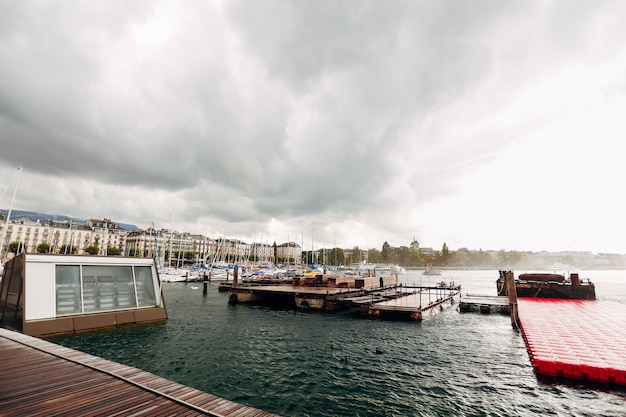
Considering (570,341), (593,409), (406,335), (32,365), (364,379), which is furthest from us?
(406,335)

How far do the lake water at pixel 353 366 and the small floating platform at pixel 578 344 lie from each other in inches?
29.2

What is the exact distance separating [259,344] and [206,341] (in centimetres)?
435

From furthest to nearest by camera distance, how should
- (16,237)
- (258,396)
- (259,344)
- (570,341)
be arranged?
(16,237) → (259,344) → (570,341) → (258,396)

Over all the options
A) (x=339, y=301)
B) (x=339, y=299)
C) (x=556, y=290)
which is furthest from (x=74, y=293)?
(x=556, y=290)

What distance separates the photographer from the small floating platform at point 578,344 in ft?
46.7

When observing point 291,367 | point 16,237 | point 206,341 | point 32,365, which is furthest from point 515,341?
point 16,237

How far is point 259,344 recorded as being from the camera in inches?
872

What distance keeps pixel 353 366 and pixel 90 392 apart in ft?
45.4

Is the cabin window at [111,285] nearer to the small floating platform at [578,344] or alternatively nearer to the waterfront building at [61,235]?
the small floating platform at [578,344]

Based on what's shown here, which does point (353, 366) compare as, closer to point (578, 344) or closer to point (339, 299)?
point (578, 344)

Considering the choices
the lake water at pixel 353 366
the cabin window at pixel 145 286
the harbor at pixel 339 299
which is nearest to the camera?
the lake water at pixel 353 366

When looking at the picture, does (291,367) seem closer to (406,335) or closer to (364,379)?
(364,379)

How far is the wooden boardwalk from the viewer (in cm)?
657

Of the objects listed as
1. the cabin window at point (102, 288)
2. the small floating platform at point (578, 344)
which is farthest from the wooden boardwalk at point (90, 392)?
the small floating platform at point (578, 344)
